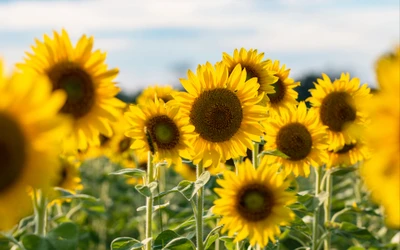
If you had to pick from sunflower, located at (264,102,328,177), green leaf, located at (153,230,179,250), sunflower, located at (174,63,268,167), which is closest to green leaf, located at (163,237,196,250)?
green leaf, located at (153,230,179,250)

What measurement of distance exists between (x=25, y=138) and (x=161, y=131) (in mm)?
1731

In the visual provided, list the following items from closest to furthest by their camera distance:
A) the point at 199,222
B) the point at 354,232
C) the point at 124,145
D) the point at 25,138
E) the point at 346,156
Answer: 1. the point at 25,138
2. the point at 199,222
3. the point at 354,232
4. the point at 346,156
5. the point at 124,145

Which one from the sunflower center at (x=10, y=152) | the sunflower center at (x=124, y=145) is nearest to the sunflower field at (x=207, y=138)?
the sunflower center at (x=10, y=152)

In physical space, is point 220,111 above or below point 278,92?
below

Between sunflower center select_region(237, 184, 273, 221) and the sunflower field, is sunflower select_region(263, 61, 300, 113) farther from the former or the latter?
sunflower center select_region(237, 184, 273, 221)

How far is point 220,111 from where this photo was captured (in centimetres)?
333

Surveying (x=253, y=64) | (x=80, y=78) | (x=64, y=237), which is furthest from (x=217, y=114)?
(x=64, y=237)

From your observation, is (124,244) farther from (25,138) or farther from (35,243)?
(25,138)

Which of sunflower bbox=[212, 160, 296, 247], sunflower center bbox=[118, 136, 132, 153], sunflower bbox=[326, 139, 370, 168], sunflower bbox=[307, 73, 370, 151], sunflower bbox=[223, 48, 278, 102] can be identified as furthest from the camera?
sunflower center bbox=[118, 136, 132, 153]

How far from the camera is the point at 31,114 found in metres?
1.72

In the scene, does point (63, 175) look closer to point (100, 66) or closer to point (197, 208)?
point (197, 208)

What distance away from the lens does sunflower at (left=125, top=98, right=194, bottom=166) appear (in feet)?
11.1

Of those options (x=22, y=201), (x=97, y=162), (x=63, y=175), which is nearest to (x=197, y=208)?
(x=22, y=201)

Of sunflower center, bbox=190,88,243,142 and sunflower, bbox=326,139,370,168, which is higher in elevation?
sunflower center, bbox=190,88,243,142
